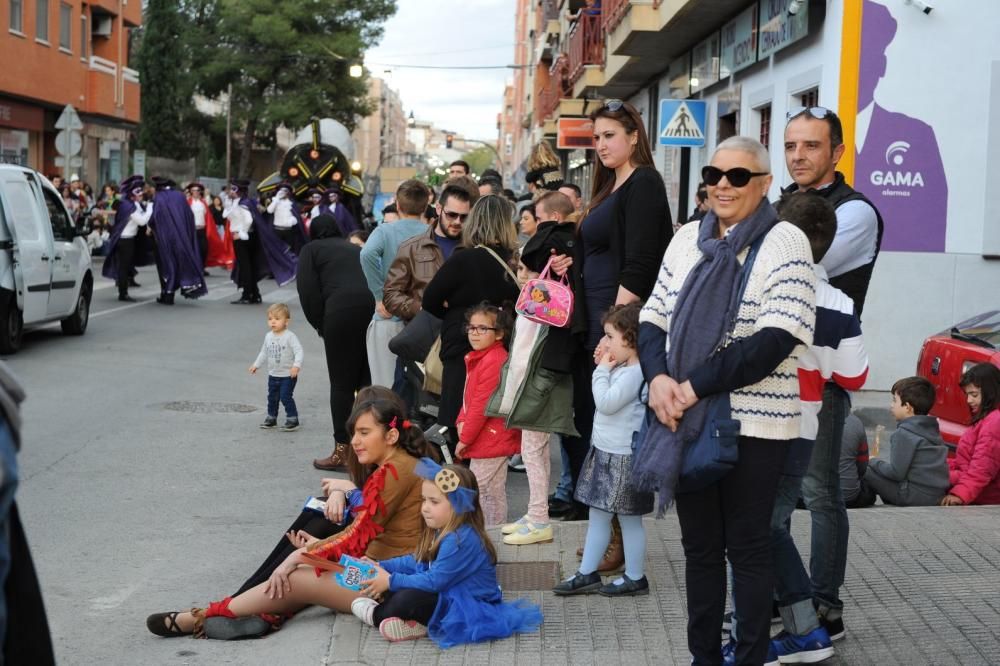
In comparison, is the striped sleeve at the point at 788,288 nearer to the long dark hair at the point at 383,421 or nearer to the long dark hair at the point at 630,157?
the long dark hair at the point at 630,157

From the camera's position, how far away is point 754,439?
4125mm

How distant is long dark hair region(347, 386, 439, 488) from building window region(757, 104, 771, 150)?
1123cm

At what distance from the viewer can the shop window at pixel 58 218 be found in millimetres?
16156

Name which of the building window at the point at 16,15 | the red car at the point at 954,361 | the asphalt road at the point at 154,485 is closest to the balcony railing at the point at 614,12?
the asphalt road at the point at 154,485

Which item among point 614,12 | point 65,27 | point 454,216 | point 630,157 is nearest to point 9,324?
point 454,216

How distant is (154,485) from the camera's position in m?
8.66

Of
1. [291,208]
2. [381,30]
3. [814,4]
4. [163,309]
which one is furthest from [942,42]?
[381,30]

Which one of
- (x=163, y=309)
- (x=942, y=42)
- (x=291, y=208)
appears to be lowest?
(x=163, y=309)

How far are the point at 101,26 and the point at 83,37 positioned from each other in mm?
3086

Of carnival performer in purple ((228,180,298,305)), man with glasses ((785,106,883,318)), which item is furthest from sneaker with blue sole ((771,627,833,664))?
carnival performer in purple ((228,180,298,305))

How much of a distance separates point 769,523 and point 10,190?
40.3 ft

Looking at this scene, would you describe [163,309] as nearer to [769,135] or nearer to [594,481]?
[769,135]

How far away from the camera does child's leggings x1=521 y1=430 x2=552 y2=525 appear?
6680mm

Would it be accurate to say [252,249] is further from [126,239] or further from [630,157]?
[630,157]
